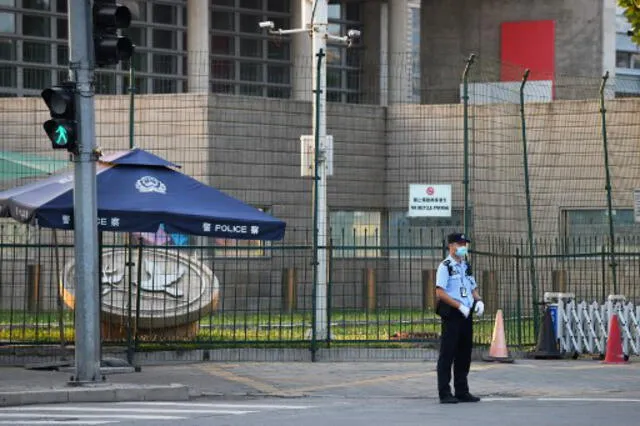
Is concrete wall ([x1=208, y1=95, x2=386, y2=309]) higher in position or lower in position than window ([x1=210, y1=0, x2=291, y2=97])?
lower

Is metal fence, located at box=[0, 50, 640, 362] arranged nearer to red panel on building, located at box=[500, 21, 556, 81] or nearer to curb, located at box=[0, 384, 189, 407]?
curb, located at box=[0, 384, 189, 407]

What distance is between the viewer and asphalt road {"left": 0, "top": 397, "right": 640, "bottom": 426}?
533 inches

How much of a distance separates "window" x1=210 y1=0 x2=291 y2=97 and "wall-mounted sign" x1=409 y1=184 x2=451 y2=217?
52.3 ft

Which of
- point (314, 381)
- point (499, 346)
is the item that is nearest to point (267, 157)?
point (499, 346)

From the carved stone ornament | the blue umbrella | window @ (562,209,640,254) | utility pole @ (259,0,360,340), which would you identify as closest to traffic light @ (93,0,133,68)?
the blue umbrella

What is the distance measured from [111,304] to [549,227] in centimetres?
1286

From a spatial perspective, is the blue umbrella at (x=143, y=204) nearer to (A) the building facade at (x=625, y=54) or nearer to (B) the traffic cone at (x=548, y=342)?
(B) the traffic cone at (x=548, y=342)

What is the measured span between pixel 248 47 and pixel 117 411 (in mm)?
32401

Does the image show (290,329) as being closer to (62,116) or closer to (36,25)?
(62,116)

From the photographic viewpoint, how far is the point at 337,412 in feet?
47.4

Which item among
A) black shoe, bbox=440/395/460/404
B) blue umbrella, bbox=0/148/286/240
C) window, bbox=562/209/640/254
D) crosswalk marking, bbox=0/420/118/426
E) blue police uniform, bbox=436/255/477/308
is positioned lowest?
black shoe, bbox=440/395/460/404

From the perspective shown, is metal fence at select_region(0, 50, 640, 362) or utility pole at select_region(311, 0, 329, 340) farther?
metal fence at select_region(0, 50, 640, 362)

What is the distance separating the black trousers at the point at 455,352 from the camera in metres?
15.7

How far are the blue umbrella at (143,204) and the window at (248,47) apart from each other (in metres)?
25.8
